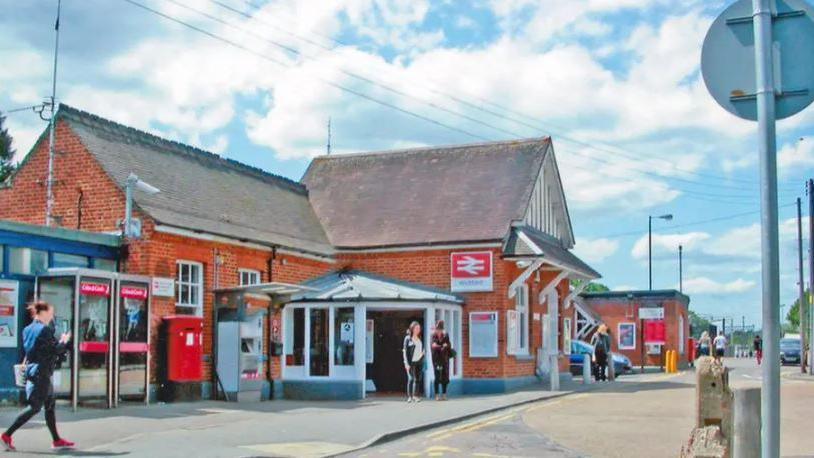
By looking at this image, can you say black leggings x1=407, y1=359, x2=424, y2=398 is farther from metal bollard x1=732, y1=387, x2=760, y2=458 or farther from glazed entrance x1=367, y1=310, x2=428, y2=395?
metal bollard x1=732, y1=387, x2=760, y2=458

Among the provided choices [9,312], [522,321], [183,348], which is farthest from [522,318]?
[9,312]

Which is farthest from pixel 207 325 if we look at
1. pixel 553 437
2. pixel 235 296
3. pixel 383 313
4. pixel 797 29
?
pixel 797 29

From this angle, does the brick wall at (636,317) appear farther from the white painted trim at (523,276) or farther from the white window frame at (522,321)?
the white painted trim at (523,276)

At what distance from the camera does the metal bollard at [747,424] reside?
7125 millimetres

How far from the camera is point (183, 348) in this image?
19.7 metres

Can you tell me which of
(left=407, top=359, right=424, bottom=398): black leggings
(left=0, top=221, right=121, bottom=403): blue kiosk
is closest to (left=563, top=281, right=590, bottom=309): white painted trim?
(left=407, top=359, right=424, bottom=398): black leggings

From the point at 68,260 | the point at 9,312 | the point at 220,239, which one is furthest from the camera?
the point at 220,239

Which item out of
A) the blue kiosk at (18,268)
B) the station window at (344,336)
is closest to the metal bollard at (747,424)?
the blue kiosk at (18,268)

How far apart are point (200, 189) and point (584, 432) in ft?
39.0

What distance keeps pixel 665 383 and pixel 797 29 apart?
24.8 meters

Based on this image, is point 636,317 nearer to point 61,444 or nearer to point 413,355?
point 413,355

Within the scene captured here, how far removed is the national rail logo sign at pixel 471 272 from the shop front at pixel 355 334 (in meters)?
0.43

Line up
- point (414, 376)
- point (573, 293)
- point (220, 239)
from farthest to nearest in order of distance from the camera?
1. point (573, 293)
2. point (414, 376)
3. point (220, 239)

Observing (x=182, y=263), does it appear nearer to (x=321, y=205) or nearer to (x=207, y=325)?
(x=207, y=325)
